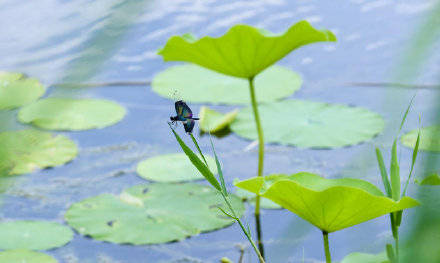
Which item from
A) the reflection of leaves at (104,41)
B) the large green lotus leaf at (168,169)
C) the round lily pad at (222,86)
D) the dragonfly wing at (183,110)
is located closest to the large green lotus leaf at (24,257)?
the large green lotus leaf at (168,169)

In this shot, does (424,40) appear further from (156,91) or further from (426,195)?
(156,91)

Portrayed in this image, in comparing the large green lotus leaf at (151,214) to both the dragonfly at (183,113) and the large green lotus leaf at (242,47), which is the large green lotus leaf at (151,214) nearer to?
the large green lotus leaf at (242,47)

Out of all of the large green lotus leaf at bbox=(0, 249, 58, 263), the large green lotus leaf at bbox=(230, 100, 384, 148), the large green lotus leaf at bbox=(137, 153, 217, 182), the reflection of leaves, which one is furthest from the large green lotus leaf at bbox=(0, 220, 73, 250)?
Result: the reflection of leaves

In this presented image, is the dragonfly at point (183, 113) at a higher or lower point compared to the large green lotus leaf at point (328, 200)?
higher

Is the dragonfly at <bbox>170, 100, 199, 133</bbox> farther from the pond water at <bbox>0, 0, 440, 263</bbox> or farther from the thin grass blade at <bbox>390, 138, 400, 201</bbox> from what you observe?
the thin grass blade at <bbox>390, 138, 400, 201</bbox>

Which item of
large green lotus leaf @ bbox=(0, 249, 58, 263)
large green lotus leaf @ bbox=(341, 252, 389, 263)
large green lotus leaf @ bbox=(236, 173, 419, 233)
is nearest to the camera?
large green lotus leaf @ bbox=(236, 173, 419, 233)

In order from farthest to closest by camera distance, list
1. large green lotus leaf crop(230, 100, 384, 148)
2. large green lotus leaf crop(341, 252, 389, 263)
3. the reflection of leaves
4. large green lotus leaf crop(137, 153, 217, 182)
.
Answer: large green lotus leaf crop(230, 100, 384, 148) < large green lotus leaf crop(137, 153, 217, 182) < large green lotus leaf crop(341, 252, 389, 263) < the reflection of leaves
